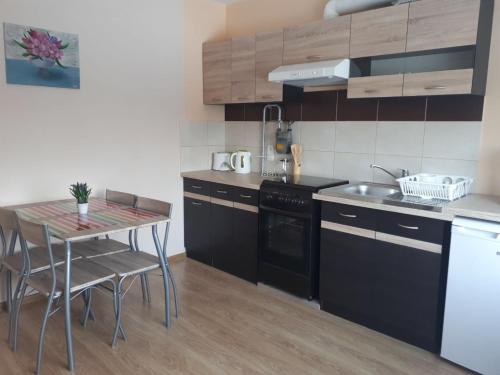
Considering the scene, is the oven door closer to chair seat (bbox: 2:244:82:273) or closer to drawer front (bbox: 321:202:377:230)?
drawer front (bbox: 321:202:377:230)

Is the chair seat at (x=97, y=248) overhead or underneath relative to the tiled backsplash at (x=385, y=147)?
underneath

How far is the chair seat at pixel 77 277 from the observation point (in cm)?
211

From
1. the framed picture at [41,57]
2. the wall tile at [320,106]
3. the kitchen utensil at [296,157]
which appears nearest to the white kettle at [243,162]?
the kitchen utensil at [296,157]

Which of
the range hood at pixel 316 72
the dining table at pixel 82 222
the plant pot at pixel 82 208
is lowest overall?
the dining table at pixel 82 222

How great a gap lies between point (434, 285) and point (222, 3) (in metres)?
3.21

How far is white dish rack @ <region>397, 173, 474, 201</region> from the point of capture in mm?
2316

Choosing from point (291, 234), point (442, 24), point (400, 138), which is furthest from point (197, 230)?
point (442, 24)

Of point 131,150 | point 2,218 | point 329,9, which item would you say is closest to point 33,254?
point 2,218

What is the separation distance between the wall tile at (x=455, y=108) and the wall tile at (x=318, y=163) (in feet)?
2.85

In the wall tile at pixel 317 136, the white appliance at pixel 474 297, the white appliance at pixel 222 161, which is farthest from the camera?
the white appliance at pixel 222 161

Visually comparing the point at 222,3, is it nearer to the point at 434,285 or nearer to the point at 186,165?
the point at 186,165

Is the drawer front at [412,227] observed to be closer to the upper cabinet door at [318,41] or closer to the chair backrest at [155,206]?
the upper cabinet door at [318,41]

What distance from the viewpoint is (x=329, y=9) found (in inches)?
113

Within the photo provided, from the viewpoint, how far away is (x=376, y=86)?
8.45 ft
